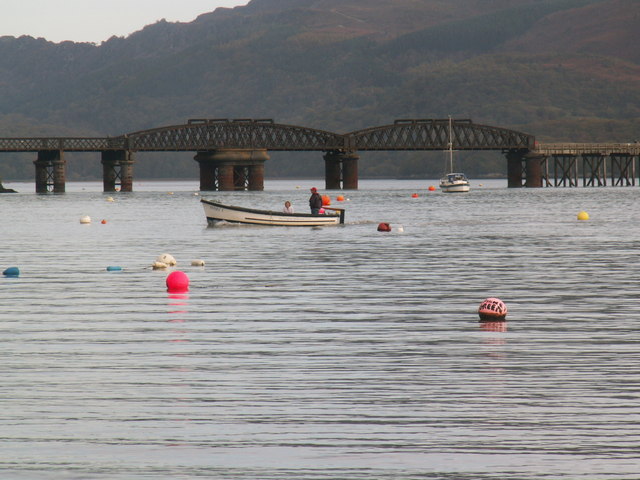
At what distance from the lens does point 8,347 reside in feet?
77.5

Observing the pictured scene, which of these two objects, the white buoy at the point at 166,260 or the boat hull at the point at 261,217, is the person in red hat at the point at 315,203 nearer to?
the boat hull at the point at 261,217

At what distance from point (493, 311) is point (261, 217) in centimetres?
5442

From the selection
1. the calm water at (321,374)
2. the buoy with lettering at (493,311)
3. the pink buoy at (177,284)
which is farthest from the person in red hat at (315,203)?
the buoy with lettering at (493,311)

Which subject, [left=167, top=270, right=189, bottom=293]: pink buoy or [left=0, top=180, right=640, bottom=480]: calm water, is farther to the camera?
[left=167, top=270, right=189, bottom=293]: pink buoy

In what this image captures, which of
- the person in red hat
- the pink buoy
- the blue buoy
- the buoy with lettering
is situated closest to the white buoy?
the blue buoy

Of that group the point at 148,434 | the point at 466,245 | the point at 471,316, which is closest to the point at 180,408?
the point at 148,434

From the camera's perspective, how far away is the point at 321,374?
2002cm

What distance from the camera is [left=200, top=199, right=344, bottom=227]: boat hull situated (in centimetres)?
8044

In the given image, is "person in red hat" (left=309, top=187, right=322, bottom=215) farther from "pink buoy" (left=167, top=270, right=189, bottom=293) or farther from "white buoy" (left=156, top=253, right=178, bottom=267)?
"pink buoy" (left=167, top=270, right=189, bottom=293)

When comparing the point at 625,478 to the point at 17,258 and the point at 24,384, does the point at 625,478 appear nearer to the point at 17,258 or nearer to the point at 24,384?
the point at 24,384

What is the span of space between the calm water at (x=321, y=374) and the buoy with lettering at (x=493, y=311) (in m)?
0.35

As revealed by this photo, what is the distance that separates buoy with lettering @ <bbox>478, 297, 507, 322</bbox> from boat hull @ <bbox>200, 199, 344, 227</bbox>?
171ft

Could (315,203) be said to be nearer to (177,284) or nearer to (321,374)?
(177,284)

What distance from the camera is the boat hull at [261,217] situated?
264 feet
